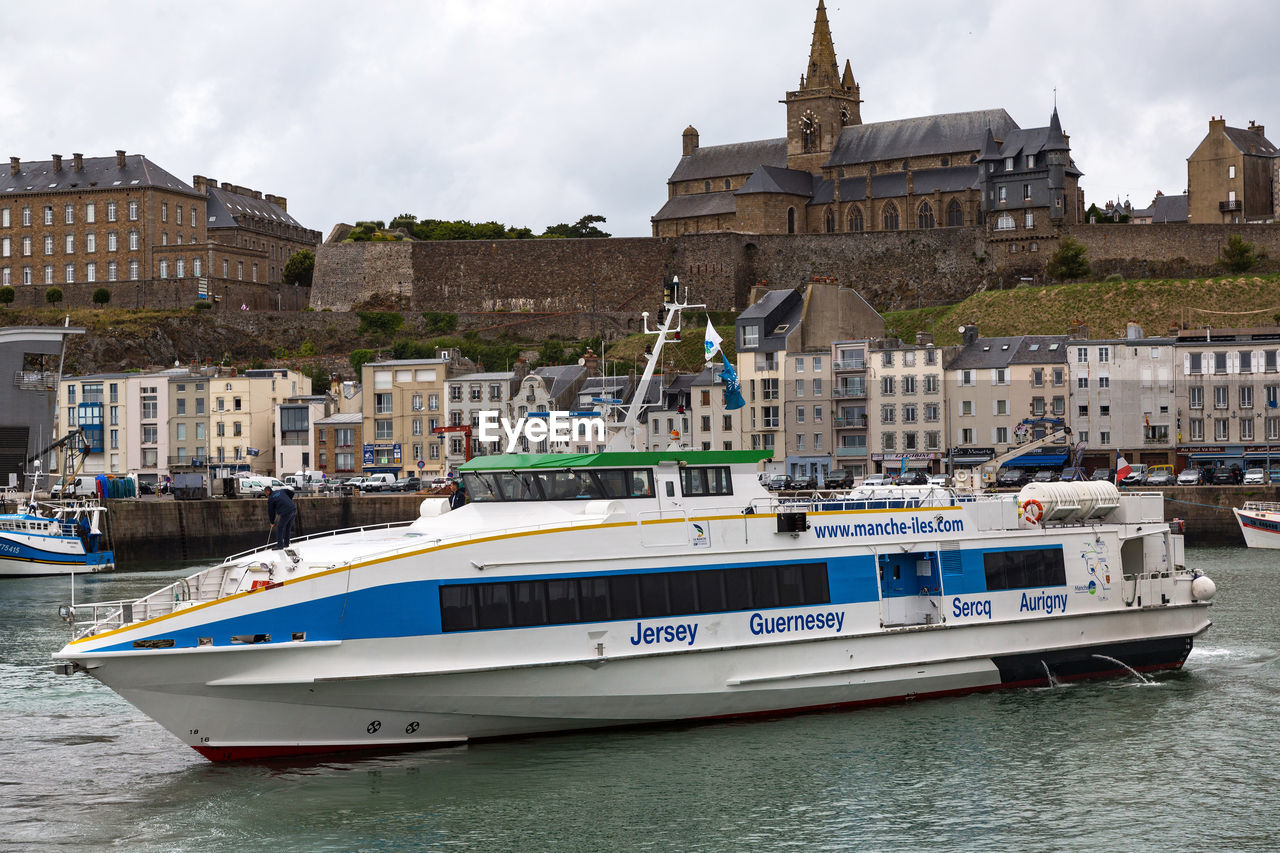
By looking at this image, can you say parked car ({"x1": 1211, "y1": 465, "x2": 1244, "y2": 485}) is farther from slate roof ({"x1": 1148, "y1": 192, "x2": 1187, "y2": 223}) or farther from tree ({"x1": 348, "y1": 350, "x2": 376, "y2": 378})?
slate roof ({"x1": 1148, "y1": 192, "x2": 1187, "y2": 223})

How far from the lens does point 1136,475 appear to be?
179ft

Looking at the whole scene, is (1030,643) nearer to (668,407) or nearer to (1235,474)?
(1235,474)

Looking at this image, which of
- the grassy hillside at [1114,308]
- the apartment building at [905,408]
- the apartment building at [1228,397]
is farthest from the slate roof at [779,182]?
the apartment building at [1228,397]

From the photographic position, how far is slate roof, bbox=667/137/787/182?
4060 inches

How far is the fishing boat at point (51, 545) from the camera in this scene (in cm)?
4894

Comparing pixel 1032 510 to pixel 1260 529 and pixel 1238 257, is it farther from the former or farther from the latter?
pixel 1238 257

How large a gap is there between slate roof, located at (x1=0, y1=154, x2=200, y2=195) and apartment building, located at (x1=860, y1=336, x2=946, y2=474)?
173ft

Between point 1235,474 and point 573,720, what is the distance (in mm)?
42927

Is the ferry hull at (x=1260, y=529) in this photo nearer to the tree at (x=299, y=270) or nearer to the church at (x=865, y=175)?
the church at (x=865, y=175)

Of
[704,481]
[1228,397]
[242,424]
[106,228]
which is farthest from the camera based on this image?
[106,228]

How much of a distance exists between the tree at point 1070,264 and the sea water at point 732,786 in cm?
6329

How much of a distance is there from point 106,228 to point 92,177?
371cm

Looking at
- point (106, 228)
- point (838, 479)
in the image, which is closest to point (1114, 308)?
point (838, 479)

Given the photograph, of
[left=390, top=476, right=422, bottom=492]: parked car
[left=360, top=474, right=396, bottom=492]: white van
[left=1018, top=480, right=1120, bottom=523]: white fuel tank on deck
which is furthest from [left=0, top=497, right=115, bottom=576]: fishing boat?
[left=1018, top=480, right=1120, bottom=523]: white fuel tank on deck
